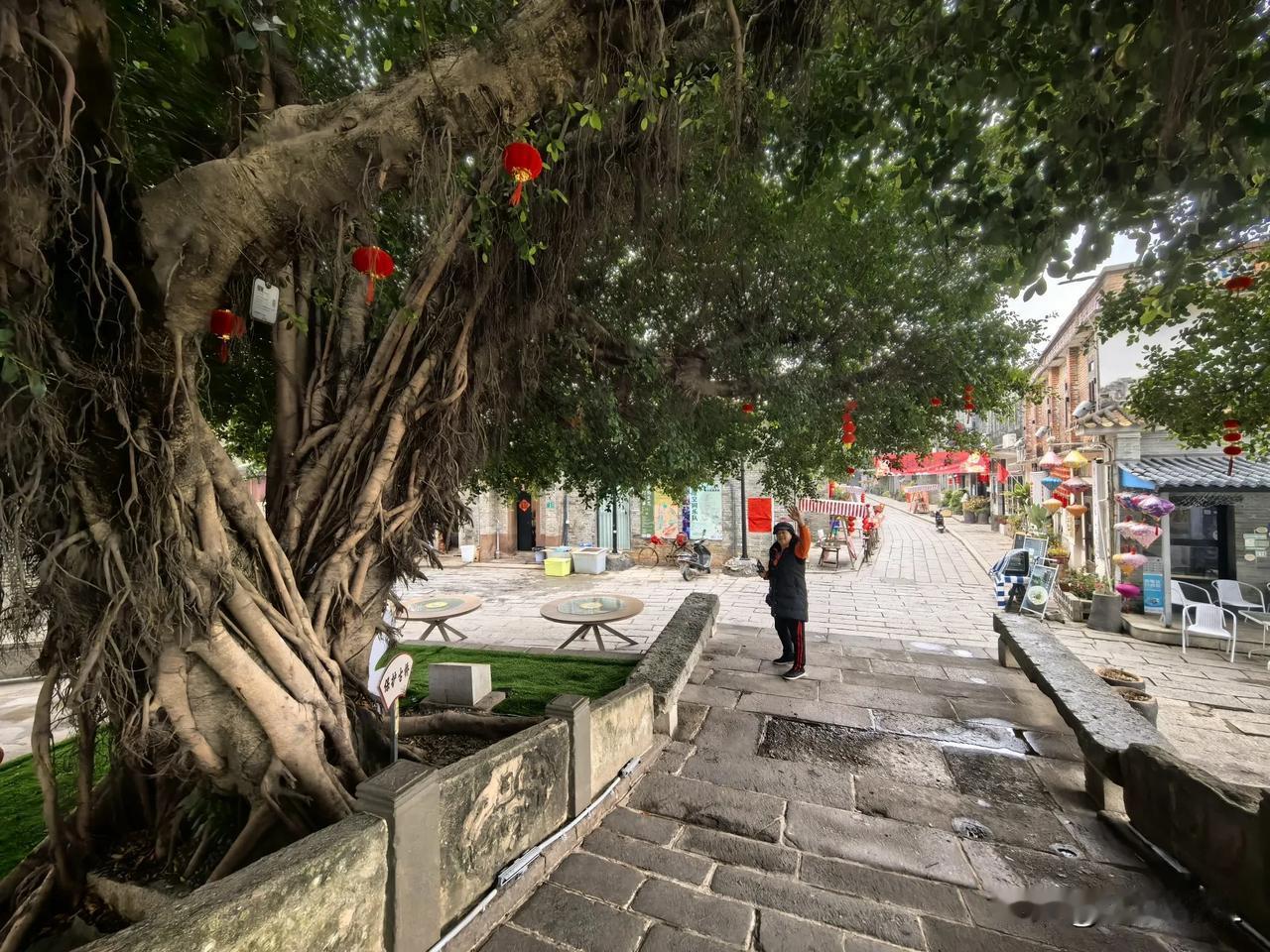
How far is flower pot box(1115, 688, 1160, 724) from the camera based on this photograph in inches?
160

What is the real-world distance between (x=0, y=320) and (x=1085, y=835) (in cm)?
551

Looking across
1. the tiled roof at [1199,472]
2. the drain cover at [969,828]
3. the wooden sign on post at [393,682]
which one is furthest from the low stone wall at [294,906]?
the tiled roof at [1199,472]

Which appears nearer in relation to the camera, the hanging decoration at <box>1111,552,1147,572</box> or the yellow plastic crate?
the hanging decoration at <box>1111,552,1147,572</box>

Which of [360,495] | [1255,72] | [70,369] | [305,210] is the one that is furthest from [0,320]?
[1255,72]

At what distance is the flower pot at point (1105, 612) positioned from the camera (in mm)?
8344

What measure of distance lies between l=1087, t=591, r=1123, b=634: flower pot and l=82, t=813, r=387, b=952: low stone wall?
10.8 meters

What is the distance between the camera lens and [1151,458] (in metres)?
9.48

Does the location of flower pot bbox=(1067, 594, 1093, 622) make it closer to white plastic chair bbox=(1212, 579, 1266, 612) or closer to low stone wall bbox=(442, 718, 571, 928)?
white plastic chair bbox=(1212, 579, 1266, 612)

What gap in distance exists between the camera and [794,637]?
5.39 meters

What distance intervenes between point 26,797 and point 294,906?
12.2 feet

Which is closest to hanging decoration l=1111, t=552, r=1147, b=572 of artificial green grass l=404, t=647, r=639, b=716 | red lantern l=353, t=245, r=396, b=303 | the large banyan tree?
the large banyan tree

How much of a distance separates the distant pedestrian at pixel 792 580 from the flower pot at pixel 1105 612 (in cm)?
658

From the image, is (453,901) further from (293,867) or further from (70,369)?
(70,369)

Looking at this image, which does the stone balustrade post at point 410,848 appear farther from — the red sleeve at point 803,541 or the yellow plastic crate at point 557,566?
the yellow plastic crate at point 557,566
